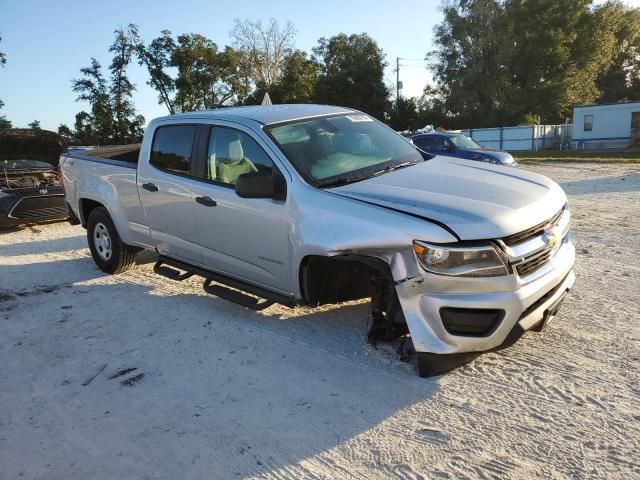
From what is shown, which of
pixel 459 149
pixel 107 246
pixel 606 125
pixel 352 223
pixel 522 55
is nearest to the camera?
pixel 352 223

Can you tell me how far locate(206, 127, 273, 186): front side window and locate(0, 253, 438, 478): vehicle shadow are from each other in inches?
51.8

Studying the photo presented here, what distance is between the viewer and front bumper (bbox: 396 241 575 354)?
3.08m

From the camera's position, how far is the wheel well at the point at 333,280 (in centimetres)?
382

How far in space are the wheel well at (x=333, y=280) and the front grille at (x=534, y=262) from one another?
3.22 feet

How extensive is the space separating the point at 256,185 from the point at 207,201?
817 millimetres

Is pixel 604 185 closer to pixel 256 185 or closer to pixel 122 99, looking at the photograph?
pixel 256 185

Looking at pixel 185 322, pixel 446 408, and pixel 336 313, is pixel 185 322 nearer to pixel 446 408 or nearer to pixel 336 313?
pixel 336 313

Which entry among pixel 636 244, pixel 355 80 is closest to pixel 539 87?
pixel 355 80

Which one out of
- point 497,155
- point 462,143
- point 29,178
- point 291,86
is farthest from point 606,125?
point 29,178

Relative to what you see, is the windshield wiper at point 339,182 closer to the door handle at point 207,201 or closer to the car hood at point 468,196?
the car hood at point 468,196

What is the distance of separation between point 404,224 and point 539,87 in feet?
163

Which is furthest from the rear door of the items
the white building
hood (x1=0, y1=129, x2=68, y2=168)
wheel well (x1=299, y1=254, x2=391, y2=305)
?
the white building

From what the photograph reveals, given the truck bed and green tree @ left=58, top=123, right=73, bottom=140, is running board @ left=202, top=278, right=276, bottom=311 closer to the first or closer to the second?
the truck bed

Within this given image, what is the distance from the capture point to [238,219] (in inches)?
169
